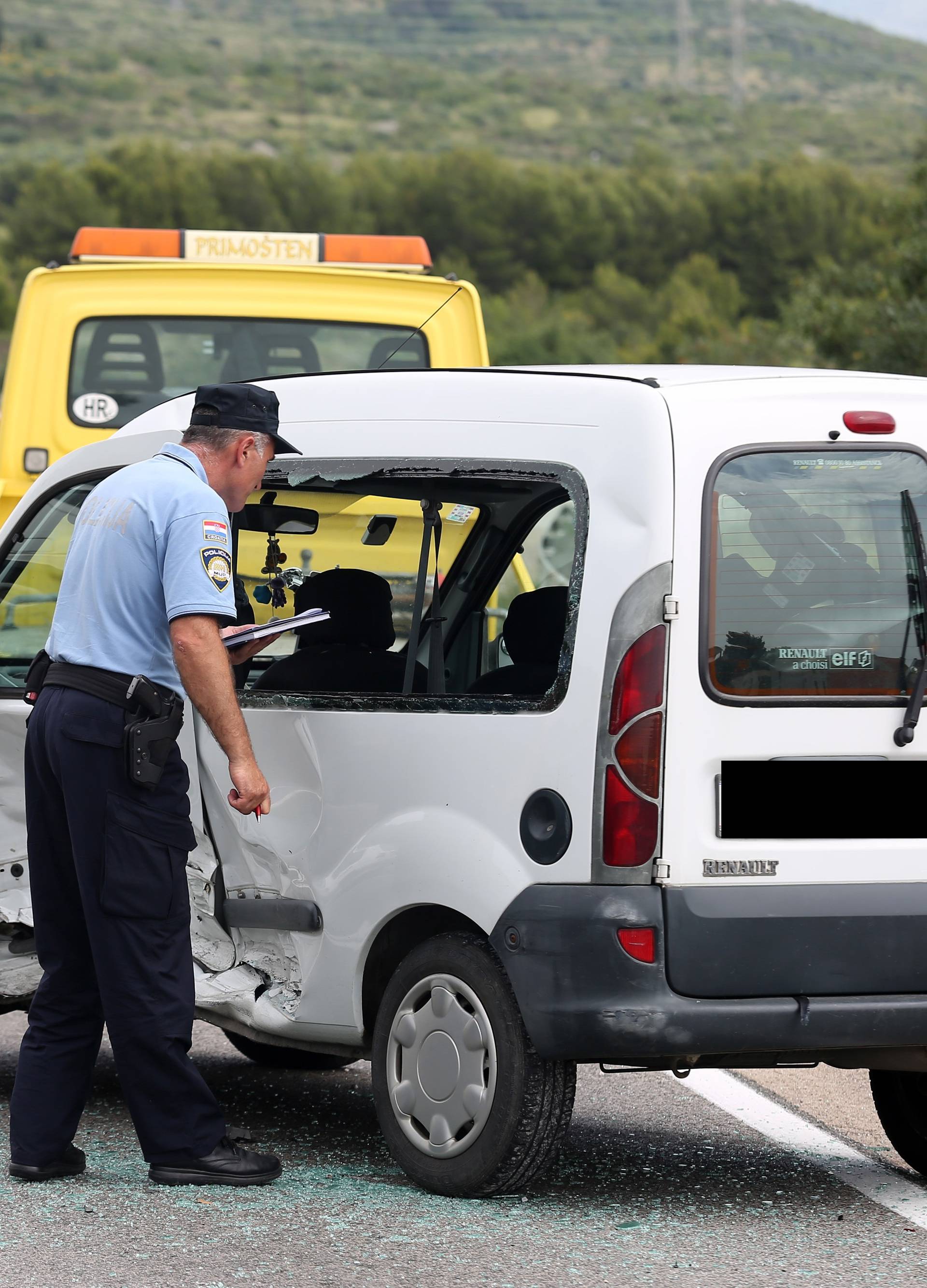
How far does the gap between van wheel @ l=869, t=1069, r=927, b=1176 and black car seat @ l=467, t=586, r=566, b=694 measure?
4.41ft

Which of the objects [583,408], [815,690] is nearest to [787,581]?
[815,690]

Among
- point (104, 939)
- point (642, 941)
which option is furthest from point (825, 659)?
point (104, 939)

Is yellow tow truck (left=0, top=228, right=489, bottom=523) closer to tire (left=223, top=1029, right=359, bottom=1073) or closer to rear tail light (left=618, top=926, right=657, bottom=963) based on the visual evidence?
tire (left=223, top=1029, right=359, bottom=1073)

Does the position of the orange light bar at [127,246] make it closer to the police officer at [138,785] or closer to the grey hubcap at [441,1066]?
the police officer at [138,785]

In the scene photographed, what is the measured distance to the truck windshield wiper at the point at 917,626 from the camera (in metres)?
4.11

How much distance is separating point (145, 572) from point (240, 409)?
18.5 inches

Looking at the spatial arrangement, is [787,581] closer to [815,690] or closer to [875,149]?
[815,690]

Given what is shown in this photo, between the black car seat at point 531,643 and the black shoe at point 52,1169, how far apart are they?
1.51m

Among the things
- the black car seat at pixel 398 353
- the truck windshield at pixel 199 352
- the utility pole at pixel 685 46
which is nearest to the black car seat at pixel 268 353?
the truck windshield at pixel 199 352

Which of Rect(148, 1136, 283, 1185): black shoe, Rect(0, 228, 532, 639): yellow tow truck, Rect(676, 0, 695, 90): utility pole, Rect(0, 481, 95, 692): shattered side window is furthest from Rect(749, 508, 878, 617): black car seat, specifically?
Rect(676, 0, 695, 90): utility pole

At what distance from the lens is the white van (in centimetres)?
401

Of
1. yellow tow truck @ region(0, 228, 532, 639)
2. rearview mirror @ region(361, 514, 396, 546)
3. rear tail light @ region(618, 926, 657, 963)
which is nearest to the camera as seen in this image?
rear tail light @ region(618, 926, 657, 963)

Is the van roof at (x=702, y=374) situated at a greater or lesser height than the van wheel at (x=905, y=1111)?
greater

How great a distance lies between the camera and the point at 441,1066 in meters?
4.35
